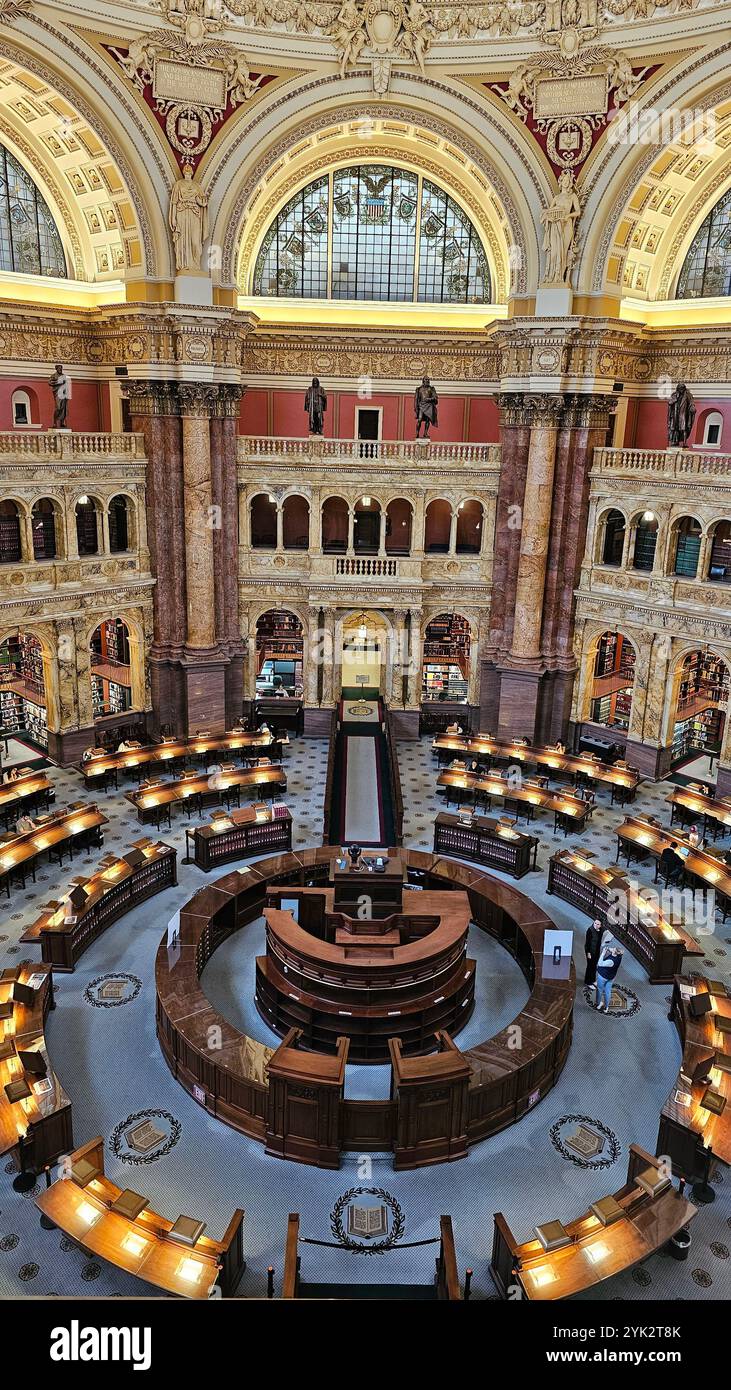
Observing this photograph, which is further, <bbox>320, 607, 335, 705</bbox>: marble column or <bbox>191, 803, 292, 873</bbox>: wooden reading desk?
<bbox>320, 607, 335, 705</bbox>: marble column

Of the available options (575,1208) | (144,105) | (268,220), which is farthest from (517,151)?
(575,1208)

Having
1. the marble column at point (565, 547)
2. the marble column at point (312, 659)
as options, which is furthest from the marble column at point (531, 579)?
the marble column at point (312, 659)

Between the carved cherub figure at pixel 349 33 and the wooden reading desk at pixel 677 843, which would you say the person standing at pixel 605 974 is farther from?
the carved cherub figure at pixel 349 33

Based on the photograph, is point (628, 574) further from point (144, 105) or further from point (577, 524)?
point (144, 105)

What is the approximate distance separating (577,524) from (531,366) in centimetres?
492

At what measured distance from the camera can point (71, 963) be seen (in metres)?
16.2

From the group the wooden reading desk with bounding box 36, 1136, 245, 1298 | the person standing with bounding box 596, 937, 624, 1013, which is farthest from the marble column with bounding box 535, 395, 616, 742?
the wooden reading desk with bounding box 36, 1136, 245, 1298

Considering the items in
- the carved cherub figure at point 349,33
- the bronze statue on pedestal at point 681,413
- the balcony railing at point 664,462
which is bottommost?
the balcony railing at point 664,462

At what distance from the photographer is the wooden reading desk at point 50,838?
18703 mm

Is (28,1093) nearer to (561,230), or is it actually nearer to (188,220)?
(188,220)

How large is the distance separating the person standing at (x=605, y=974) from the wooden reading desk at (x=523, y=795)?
6714 mm

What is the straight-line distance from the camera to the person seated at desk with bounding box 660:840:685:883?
19125 millimetres

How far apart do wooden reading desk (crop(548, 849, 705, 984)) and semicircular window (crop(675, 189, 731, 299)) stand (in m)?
18.9

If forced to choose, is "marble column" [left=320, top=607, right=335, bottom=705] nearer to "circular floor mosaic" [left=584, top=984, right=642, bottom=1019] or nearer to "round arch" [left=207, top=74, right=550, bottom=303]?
"round arch" [left=207, top=74, right=550, bottom=303]
